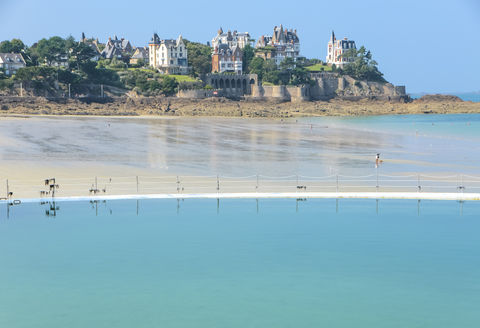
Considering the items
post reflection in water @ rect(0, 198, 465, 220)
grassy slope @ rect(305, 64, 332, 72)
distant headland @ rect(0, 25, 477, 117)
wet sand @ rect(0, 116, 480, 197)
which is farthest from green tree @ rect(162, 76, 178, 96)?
post reflection in water @ rect(0, 198, 465, 220)

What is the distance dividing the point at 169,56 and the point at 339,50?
48.6 m

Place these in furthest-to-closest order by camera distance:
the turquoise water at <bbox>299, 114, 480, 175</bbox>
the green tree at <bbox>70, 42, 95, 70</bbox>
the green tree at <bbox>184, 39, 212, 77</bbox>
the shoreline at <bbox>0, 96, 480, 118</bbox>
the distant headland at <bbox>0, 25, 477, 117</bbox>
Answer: the green tree at <bbox>184, 39, 212, 77</bbox> → the green tree at <bbox>70, 42, 95, 70</bbox> → the distant headland at <bbox>0, 25, 477, 117</bbox> → the shoreline at <bbox>0, 96, 480, 118</bbox> → the turquoise water at <bbox>299, 114, 480, 175</bbox>

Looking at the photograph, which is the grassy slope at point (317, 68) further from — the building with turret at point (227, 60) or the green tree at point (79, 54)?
the green tree at point (79, 54)

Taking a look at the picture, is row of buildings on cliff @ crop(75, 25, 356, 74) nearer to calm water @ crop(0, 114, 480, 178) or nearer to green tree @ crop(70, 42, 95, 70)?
green tree @ crop(70, 42, 95, 70)

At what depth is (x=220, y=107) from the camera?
94.6 metres

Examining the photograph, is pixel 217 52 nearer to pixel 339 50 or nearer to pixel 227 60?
pixel 227 60

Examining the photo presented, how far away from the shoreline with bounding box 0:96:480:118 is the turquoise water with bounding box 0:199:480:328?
54031 mm

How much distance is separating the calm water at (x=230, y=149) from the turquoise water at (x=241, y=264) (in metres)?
8.17

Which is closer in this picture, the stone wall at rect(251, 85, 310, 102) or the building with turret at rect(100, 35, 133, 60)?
the stone wall at rect(251, 85, 310, 102)

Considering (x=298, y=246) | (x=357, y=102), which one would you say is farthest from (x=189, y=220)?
(x=357, y=102)

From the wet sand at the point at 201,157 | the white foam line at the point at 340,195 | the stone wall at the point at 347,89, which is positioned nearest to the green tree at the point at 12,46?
the wet sand at the point at 201,157

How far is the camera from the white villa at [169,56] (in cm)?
10688

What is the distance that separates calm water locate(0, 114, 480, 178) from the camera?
33.9 meters

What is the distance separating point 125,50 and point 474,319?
128 metres
